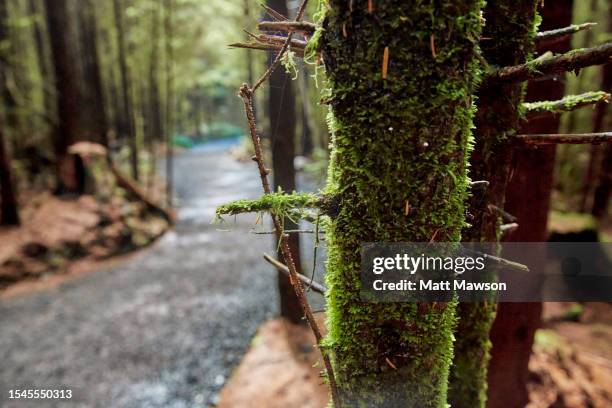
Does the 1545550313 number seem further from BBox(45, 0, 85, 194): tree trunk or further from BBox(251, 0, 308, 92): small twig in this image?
BBox(45, 0, 85, 194): tree trunk

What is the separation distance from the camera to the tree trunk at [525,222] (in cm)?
296

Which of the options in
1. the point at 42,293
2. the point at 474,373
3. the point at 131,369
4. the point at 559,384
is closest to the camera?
the point at 474,373

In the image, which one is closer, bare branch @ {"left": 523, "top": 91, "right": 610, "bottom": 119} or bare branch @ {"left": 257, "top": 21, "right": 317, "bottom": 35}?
bare branch @ {"left": 257, "top": 21, "right": 317, "bottom": 35}

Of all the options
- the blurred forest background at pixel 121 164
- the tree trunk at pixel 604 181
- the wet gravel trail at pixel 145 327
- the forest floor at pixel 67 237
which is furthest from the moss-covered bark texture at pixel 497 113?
the forest floor at pixel 67 237

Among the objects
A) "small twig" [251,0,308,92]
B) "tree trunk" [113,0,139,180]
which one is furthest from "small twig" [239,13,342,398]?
"tree trunk" [113,0,139,180]

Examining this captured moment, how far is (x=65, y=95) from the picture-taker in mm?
10297

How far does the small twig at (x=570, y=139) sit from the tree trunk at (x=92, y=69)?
530 inches

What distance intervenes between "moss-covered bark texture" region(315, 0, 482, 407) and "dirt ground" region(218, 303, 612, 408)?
71.1 inches

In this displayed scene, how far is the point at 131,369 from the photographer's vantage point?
17.0 ft

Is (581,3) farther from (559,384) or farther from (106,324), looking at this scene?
(106,324)

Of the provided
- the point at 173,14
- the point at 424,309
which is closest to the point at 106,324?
the point at 424,309

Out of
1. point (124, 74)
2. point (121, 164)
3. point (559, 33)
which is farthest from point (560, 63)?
point (121, 164)

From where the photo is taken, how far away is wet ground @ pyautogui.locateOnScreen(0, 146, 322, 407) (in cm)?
489

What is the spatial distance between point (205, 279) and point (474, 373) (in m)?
6.70
